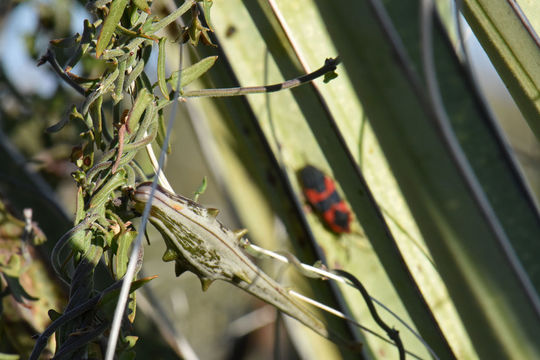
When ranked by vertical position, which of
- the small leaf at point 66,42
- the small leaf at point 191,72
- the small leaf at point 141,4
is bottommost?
the small leaf at point 191,72

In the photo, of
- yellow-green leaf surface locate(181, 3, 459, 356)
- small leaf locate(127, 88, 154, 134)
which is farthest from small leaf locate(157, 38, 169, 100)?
yellow-green leaf surface locate(181, 3, 459, 356)

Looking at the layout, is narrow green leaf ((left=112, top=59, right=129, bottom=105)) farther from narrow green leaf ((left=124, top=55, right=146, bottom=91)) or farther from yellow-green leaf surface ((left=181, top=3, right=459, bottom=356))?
yellow-green leaf surface ((left=181, top=3, right=459, bottom=356))

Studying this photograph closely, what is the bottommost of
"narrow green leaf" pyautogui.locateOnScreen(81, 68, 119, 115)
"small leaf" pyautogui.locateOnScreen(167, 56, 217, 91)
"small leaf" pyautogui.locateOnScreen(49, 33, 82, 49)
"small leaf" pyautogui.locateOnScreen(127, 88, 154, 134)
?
"small leaf" pyautogui.locateOnScreen(127, 88, 154, 134)

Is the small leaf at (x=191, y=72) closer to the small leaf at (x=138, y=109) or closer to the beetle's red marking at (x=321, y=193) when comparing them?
the small leaf at (x=138, y=109)

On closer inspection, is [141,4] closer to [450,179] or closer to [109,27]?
[109,27]

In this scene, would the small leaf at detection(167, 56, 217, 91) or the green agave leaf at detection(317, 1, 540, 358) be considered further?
the green agave leaf at detection(317, 1, 540, 358)

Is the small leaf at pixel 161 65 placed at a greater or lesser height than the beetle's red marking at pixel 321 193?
greater

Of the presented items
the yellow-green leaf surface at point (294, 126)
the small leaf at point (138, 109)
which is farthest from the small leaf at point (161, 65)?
the yellow-green leaf surface at point (294, 126)

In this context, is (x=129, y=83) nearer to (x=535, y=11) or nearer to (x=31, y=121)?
(x=535, y=11)
